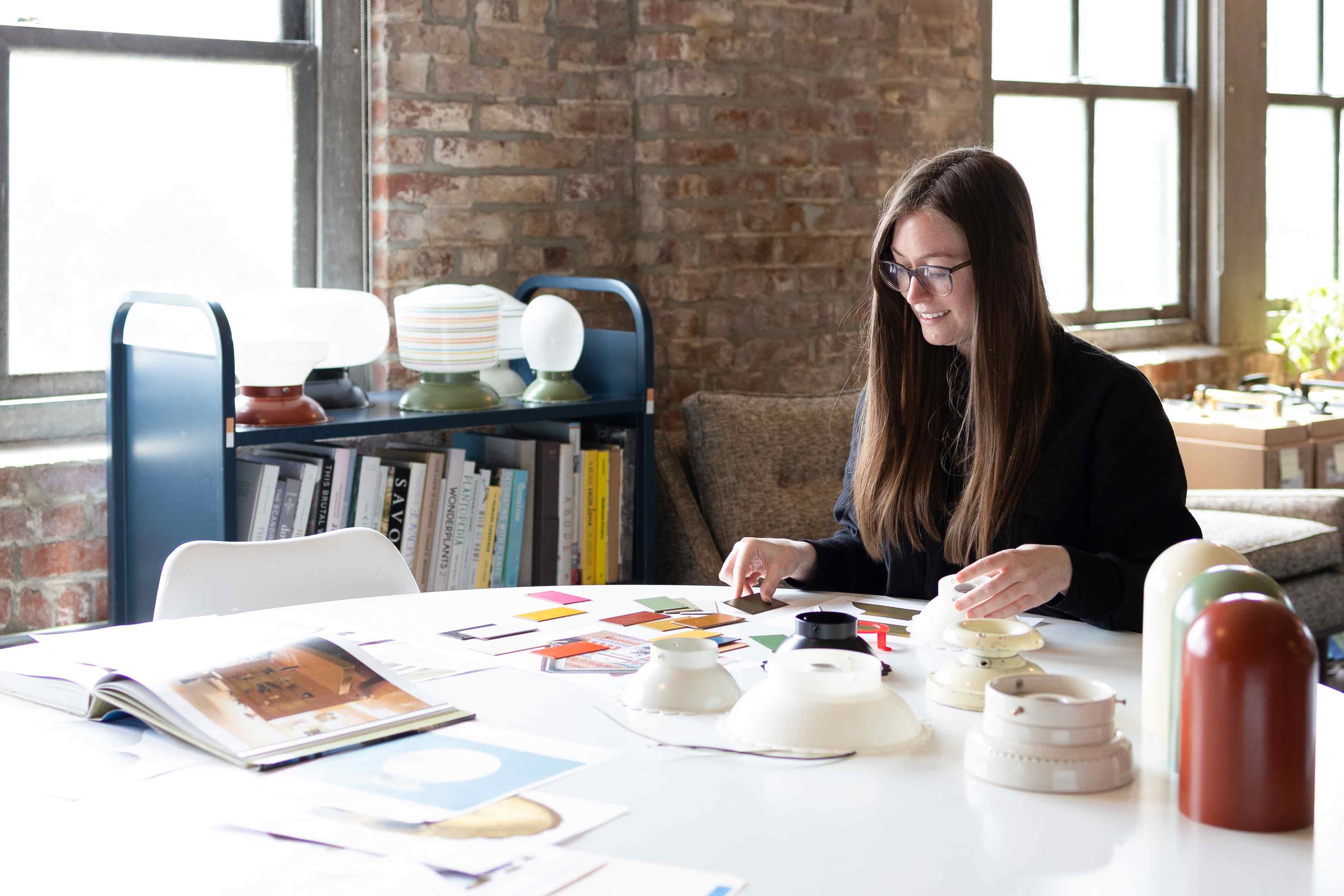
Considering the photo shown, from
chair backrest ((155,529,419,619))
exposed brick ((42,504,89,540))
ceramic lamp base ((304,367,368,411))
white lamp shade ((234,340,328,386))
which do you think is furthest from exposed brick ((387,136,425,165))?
chair backrest ((155,529,419,619))

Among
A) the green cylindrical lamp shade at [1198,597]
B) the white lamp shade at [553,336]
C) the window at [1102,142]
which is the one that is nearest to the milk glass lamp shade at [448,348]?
the white lamp shade at [553,336]

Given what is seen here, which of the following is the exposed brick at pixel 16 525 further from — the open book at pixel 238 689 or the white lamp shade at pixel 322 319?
the open book at pixel 238 689

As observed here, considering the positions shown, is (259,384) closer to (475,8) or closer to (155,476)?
(155,476)

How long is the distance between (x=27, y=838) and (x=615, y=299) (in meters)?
2.64

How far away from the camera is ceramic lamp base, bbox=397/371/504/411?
2832 millimetres

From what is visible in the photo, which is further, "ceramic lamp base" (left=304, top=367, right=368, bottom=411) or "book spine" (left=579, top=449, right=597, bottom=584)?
"book spine" (left=579, top=449, right=597, bottom=584)

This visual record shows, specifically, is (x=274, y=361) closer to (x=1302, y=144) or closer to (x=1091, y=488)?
(x=1091, y=488)

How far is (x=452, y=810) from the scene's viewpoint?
1.09m

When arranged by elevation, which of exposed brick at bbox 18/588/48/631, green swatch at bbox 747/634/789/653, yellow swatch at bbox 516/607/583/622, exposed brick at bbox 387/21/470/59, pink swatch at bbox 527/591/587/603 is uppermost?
exposed brick at bbox 387/21/470/59

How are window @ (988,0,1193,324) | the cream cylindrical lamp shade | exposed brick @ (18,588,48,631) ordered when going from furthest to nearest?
window @ (988,0,1193,324), exposed brick @ (18,588,48,631), the cream cylindrical lamp shade

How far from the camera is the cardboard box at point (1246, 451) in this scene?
4.07m

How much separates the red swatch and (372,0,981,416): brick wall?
1800mm

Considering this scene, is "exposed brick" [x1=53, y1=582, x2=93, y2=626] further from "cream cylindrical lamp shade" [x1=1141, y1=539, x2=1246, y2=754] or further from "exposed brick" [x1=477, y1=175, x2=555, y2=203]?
"cream cylindrical lamp shade" [x1=1141, y1=539, x2=1246, y2=754]

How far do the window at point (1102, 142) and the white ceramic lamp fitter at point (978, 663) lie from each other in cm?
335
